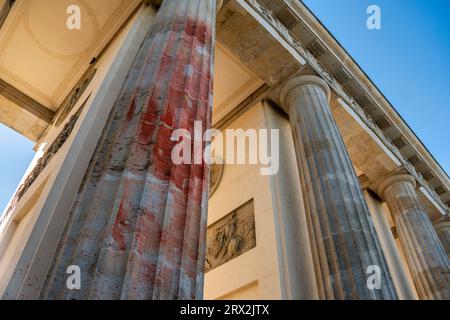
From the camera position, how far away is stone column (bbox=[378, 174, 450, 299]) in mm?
7145

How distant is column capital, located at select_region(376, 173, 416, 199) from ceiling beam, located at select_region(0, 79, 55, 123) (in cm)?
850

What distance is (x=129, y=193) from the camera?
6.85 ft

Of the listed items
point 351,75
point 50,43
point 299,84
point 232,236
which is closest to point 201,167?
point 232,236

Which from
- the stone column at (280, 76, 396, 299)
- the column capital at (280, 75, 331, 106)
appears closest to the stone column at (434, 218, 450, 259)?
the column capital at (280, 75, 331, 106)

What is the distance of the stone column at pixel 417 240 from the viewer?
281 inches

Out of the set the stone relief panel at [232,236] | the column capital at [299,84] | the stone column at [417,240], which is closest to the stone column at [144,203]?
the stone relief panel at [232,236]

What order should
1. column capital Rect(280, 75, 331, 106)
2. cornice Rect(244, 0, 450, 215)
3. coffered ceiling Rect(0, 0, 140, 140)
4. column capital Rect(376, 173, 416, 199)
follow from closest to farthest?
coffered ceiling Rect(0, 0, 140, 140), column capital Rect(280, 75, 331, 106), cornice Rect(244, 0, 450, 215), column capital Rect(376, 173, 416, 199)

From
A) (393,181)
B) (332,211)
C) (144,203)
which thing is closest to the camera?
(144,203)

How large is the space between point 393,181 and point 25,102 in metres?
9.23

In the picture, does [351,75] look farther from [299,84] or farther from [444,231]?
[444,231]

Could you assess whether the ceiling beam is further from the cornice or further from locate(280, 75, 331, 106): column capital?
locate(280, 75, 331, 106): column capital

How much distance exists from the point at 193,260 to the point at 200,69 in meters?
1.91

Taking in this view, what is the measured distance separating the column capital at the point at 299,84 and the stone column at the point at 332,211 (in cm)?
24

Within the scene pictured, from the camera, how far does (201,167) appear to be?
258 cm
